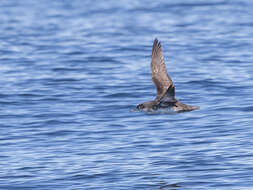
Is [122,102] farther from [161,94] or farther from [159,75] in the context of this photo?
[161,94]

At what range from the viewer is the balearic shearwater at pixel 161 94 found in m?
12.9

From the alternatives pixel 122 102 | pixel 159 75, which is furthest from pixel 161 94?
pixel 122 102

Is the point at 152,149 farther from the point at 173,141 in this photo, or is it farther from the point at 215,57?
the point at 215,57

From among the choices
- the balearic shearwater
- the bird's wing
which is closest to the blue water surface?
the balearic shearwater

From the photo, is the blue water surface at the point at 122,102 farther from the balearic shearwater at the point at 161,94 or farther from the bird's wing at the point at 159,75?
the bird's wing at the point at 159,75

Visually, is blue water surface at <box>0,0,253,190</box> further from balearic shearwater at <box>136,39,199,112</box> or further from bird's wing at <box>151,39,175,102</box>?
bird's wing at <box>151,39,175,102</box>

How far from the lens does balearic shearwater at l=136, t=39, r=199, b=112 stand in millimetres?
12945

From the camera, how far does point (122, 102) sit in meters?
17.3

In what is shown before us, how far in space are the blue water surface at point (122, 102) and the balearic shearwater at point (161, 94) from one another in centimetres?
72

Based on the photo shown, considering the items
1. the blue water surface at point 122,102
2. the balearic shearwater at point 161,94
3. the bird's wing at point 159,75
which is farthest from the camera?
the bird's wing at point 159,75

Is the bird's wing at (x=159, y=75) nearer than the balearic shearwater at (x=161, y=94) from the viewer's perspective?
No

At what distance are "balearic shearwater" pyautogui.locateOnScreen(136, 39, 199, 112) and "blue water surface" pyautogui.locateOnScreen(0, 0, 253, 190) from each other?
0.72m

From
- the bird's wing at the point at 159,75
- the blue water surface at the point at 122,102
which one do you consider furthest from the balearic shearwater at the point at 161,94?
the blue water surface at the point at 122,102

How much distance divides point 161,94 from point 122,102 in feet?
12.4
